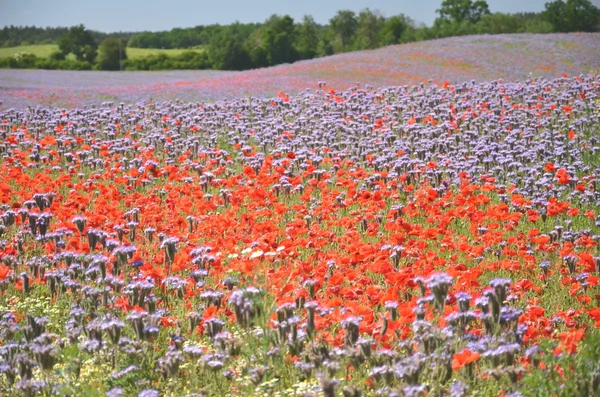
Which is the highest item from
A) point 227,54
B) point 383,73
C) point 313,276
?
point 227,54

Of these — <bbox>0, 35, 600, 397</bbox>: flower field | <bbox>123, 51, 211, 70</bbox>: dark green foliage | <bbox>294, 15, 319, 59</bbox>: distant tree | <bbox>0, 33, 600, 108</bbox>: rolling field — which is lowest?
<bbox>0, 35, 600, 397</bbox>: flower field

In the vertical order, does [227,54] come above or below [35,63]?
above

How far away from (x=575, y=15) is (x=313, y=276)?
284 feet

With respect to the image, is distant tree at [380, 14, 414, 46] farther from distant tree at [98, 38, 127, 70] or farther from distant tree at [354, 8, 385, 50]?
distant tree at [98, 38, 127, 70]

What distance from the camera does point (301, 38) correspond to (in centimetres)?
8350

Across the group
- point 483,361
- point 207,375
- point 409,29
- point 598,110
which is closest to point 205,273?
point 207,375

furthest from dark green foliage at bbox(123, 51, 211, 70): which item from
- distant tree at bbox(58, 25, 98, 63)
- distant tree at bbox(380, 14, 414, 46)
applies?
distant tree at bbox(380, 14, 414, 46)

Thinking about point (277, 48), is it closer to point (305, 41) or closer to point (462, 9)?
point (305, 41)

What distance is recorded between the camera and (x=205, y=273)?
6.49m

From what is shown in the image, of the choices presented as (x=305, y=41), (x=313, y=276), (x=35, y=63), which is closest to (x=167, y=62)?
(x=35, y=63)

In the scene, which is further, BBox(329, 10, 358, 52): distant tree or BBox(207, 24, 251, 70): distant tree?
BBox(329, 10, 358, 52): distant tree

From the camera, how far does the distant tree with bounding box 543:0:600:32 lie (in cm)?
8325

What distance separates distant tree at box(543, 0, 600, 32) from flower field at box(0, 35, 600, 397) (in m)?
73.6

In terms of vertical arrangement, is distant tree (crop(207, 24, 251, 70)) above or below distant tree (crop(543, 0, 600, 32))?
below
